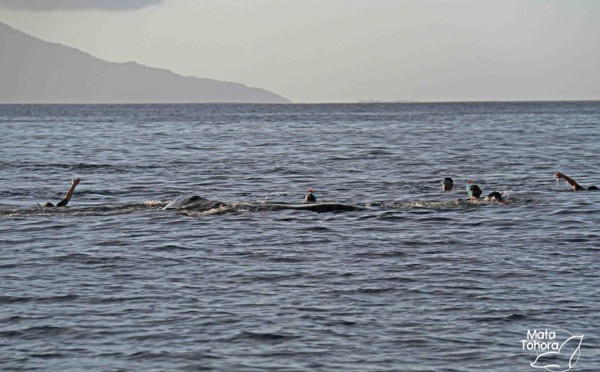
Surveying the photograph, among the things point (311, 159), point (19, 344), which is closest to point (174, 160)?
point (311, 159)

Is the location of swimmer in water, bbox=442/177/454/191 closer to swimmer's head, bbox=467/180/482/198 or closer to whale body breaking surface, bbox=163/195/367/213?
swimmer's head, bbox=467/180/482/198

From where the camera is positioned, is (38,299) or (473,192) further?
(473,192)

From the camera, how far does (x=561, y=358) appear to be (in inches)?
547

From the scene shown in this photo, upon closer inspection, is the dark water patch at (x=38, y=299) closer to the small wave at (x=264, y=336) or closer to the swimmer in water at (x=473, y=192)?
the small wave at (x=264, y=336)

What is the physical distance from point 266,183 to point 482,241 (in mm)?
17790

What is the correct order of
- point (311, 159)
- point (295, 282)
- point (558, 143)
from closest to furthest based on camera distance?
point (295, 282) < point (311, 159) < point (558, 143)

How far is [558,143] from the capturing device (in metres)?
68.5

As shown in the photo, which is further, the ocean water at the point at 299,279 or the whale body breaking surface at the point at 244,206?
the whale body breaking surface at the point at 244,206

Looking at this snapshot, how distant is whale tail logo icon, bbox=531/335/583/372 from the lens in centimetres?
1357

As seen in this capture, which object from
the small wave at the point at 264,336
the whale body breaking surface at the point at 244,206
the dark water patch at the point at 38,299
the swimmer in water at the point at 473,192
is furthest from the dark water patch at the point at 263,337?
the swimmer in water at the point at 473,192

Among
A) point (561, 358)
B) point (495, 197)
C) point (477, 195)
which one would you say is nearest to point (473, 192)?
point (477, 195)

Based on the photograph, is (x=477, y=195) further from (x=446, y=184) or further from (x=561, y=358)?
(x=561, y=358)

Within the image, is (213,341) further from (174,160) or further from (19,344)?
(174,160)

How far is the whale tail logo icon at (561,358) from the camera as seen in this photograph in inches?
534
